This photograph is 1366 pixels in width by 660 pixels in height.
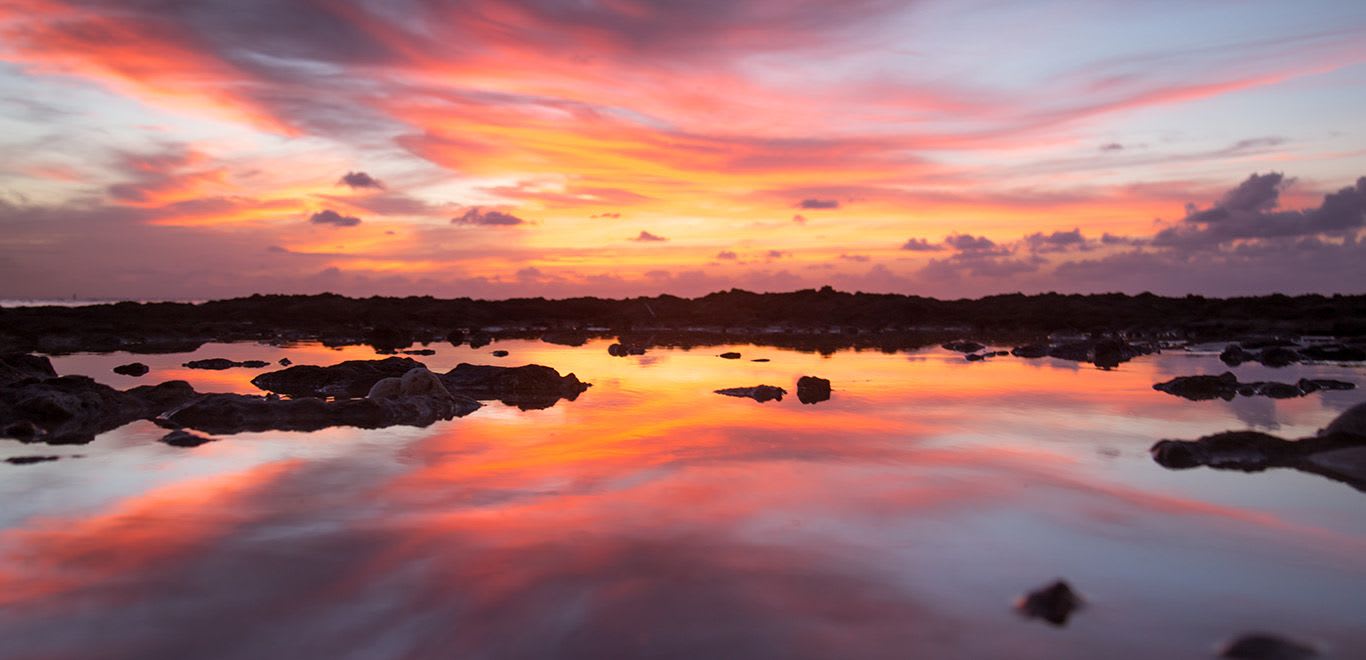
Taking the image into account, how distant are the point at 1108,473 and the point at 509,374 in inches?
545

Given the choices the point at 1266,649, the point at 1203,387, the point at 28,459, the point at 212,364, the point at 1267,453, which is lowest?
the point at 1266,649

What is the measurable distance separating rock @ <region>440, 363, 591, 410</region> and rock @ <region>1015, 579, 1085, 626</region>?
13663mm

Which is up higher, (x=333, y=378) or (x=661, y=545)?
(x=333, y=378)

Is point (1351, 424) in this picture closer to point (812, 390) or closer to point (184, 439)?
point (812, 390)

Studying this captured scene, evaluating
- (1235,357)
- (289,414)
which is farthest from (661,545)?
(1235,357)

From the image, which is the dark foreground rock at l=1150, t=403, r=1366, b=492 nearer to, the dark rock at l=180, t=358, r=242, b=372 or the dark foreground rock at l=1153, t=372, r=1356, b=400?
the dark foreground rock at l=1153, t=372, r=1356, b=400

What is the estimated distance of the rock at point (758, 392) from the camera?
18.9 meters

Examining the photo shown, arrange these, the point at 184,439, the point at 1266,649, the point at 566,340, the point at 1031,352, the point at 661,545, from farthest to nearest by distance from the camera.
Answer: the point at 566,340 < the point at 1031,352 < the point at 184,439 < the point at 661,545 < the point at 1266,649

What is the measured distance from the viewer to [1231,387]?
1977 cm

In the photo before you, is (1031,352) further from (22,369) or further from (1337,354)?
(22,369)

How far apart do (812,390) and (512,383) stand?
7160mm

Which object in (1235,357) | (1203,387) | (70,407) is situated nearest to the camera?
(70,407)

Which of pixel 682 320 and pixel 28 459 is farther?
pixel 682 320

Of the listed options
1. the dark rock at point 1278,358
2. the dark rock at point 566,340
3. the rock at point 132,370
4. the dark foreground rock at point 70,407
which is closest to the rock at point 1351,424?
the dark rock at point 1278,358
